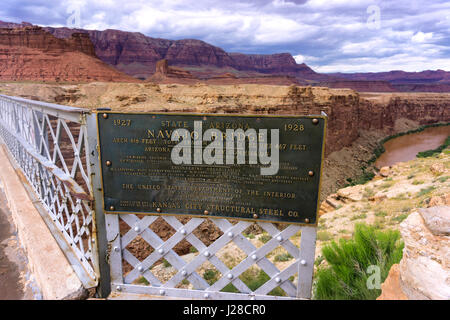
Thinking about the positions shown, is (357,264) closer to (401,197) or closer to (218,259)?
(218,259)

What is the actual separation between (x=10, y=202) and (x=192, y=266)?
3.31m

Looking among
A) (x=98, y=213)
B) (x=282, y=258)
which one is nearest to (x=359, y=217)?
(x=282, y=258)

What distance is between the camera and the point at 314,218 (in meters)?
2.43

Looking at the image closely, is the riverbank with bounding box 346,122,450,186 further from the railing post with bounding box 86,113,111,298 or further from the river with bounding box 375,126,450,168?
the railing post with bounding box 86,113,111,298

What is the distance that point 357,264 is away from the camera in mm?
2957

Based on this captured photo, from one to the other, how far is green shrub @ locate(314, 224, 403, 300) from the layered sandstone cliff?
193 ft

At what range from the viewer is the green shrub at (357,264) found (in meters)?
2.68

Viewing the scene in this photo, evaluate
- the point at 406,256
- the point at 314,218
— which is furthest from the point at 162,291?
the point at 406,256

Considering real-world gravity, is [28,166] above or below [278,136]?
below

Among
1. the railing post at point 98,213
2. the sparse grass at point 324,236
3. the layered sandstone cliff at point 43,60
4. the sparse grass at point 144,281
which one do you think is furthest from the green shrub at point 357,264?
the layered sandstone cliff at point 43,60

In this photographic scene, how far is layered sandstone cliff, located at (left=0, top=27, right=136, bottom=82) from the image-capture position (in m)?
51.8

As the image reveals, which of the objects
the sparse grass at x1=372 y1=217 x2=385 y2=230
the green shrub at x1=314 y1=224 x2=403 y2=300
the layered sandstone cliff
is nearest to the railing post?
the green shrub at x1=314 y1=224 x2=403 y2=300

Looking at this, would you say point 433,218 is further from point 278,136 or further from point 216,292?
point 216,292

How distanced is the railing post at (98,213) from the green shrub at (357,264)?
7.02ft
